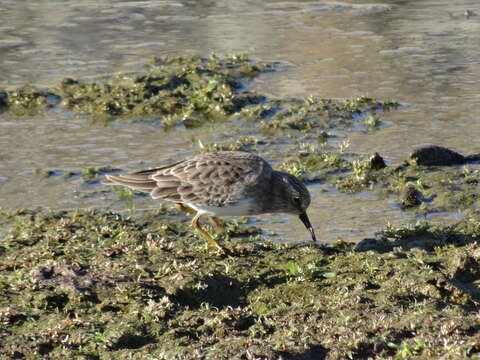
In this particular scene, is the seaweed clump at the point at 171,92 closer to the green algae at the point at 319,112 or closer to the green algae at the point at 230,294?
the green algae at the point at 319,112

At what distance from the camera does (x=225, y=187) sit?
985cm

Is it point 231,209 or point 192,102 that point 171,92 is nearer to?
point 192,102

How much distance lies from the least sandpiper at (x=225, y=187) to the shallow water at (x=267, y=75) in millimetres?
661

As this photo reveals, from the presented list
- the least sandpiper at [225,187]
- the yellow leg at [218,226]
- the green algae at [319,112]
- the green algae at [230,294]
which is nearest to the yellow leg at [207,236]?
the least sandpiper at [225,187]

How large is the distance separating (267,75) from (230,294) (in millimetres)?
9575

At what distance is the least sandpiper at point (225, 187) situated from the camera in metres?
9.86

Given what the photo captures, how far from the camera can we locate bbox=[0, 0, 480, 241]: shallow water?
12094 mm

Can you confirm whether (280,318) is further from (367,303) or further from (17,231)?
(17,231)

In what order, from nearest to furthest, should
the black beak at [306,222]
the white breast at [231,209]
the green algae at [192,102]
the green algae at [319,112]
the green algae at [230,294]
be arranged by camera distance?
1. the green algae at [230,294]
2. the white breast at [231,209]
3. the black beak at [306,222]
4. the green algae at [319,112]
5. the green algae at [192,102]

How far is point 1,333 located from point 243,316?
209 cm

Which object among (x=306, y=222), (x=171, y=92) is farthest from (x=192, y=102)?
(x=306, y=222)

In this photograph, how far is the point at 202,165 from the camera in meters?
10.1

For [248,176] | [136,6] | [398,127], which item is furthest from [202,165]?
[136,6]

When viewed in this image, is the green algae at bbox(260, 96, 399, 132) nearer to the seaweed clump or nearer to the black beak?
the seaweed clump
